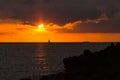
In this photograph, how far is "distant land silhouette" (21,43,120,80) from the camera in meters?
33.1

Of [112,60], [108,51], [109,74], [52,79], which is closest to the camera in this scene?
[109,74]

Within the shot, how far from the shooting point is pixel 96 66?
117ft

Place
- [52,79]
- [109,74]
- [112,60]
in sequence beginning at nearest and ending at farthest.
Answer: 1. [109,74]
2. [112,60]
3. [52,79]

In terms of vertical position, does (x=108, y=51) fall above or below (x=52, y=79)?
above

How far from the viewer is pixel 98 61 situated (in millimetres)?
36250

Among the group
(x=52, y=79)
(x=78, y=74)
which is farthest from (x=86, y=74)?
(x=52, y=79)

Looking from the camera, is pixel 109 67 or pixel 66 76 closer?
pixel 109 67

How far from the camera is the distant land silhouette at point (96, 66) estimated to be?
1303 inches

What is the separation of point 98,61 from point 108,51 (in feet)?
6.78

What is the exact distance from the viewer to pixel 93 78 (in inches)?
1309

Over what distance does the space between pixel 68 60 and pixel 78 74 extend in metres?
3.58

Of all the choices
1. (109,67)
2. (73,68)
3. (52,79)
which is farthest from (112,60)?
(52,79)

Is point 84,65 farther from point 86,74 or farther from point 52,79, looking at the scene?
point 52,79

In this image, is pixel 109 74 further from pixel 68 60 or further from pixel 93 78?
pixel 68 60
